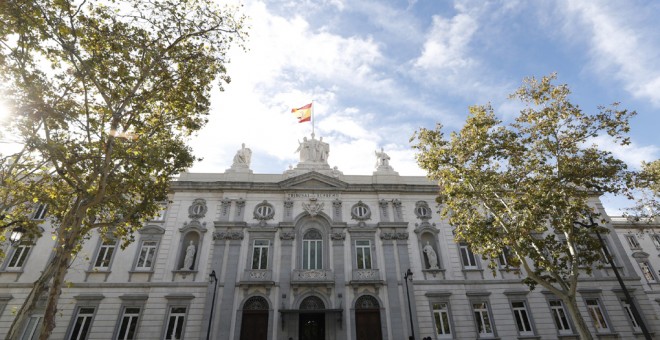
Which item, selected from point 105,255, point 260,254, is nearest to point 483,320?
point 260,254

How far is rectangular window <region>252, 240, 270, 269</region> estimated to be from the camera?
2313cm

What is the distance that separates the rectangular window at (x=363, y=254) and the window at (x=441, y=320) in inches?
202

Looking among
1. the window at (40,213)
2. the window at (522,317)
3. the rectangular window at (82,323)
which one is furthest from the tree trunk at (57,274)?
the window at (522,317)

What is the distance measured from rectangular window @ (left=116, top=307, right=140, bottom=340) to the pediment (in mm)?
12636

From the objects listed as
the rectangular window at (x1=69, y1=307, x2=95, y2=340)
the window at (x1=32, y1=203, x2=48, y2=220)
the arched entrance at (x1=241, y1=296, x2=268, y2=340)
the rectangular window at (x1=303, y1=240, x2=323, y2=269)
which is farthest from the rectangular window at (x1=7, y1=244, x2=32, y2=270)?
the rectangular window at (x1=303, y1=240, x2=323, y2=269)

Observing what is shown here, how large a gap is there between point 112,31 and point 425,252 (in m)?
22.1

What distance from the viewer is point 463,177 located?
59.6 ft

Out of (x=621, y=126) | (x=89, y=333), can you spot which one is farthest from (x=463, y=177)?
(x=89, y=333)

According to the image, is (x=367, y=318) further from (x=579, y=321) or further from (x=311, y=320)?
(x=579, y=321)

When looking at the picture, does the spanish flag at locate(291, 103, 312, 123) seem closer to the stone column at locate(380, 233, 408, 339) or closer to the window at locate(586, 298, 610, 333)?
the stone column at locate(380, 233, 408, 339)

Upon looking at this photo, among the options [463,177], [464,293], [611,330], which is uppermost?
[463,177]

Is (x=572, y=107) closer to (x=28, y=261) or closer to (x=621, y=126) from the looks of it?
(x=621, y=126)

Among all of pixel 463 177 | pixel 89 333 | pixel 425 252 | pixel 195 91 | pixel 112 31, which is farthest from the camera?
pixel 425 252

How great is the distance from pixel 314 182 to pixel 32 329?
770 inches
